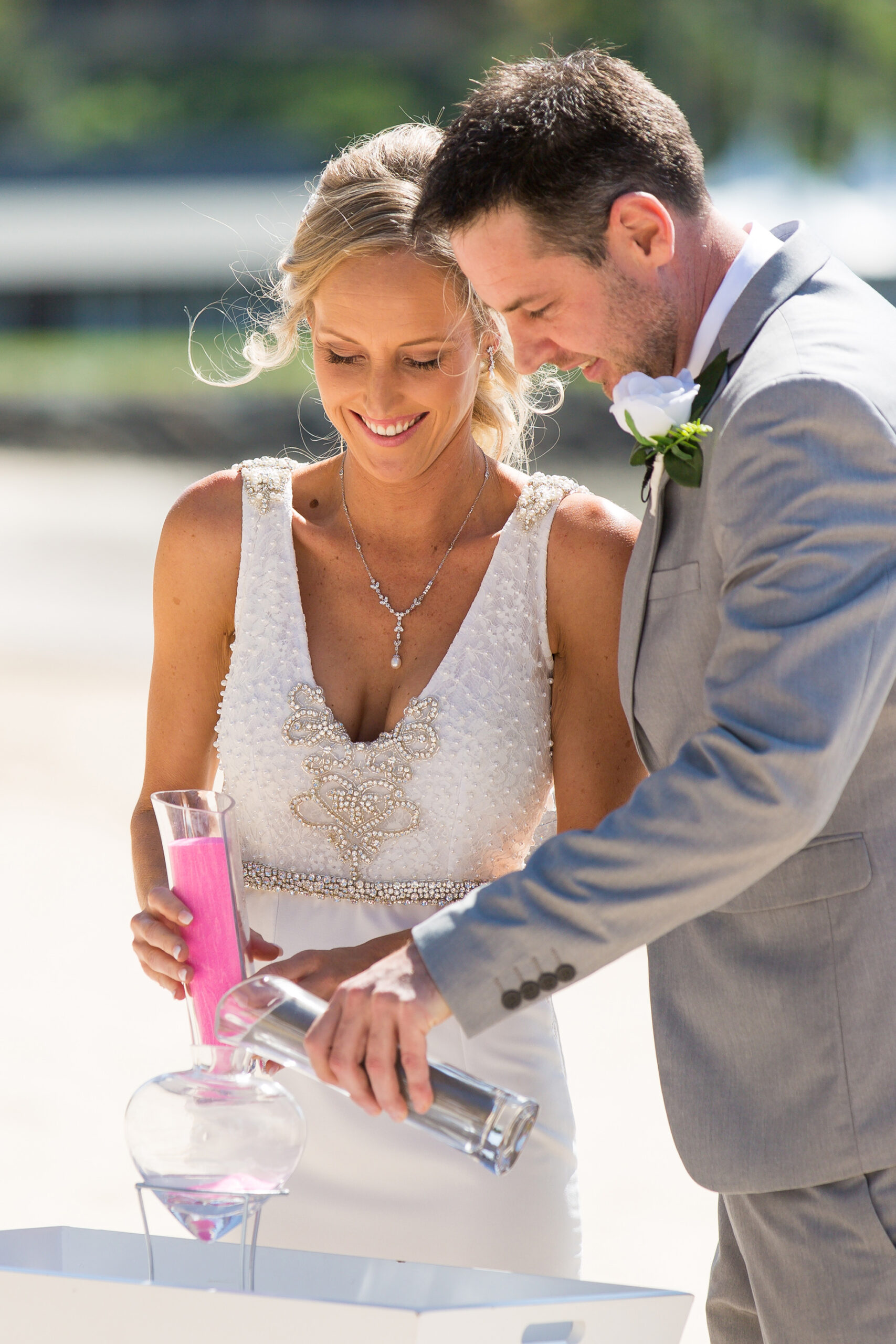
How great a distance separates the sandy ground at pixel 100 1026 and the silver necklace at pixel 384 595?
1.92 metres

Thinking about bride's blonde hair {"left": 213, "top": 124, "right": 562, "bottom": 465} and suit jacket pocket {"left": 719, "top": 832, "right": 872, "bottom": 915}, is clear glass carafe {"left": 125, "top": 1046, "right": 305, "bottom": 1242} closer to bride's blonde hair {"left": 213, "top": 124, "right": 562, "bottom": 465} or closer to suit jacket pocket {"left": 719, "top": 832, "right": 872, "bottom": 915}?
suit jacket pocket {"left": 719, "top": 832, "right": 872, "bottom": 915}

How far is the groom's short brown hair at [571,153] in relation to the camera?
1732 mm

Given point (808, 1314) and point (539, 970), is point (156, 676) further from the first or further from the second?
point (808, 1314)

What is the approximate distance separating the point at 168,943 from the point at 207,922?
9 centimetres

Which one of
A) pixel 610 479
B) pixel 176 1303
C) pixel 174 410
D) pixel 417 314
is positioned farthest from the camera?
pixel 174 410

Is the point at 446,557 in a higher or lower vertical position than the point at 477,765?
higher

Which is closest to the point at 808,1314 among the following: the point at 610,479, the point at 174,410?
the point at 610,479

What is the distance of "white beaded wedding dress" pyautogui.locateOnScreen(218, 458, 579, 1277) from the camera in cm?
227

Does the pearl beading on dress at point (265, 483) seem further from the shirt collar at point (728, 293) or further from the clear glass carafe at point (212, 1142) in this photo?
the clear glass carafe at point (212, 1142)

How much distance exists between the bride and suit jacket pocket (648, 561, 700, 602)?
23.7 inches

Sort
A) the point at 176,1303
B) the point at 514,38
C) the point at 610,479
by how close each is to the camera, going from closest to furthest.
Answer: the point at 176,1303
the point at 610,479
the point at 514,38

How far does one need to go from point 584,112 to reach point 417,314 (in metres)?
0.62

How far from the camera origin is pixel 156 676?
256 centimetres

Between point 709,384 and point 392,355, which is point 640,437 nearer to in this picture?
point 709,384
